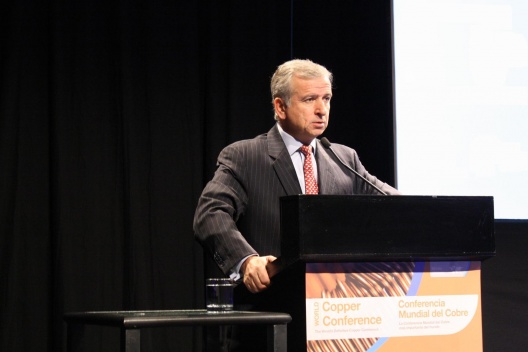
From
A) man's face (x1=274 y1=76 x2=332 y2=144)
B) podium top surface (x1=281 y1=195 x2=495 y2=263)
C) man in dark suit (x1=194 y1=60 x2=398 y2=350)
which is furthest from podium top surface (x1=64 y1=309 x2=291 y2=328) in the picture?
man's face (x1=274 y1=76 x2=332 y2=144)

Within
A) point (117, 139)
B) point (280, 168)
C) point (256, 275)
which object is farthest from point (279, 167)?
point (117, 139)

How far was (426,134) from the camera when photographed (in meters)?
4.27

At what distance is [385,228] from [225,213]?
27.4 inches

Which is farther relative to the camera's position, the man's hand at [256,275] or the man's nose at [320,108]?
the man's nose at [320,108]

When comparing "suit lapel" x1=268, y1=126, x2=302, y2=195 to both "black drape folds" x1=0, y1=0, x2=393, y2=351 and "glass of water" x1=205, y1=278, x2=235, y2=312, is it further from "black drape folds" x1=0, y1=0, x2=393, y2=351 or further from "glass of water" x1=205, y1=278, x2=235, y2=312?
"black drape folds" x1=0, y1=0, x2=393, y2=351

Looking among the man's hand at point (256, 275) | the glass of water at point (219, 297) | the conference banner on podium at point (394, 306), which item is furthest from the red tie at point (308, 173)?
the conference banner on podium at point (394, 306)

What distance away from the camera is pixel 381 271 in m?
1.98

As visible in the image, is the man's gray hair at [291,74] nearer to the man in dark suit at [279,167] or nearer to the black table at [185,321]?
the man in dark suit at [279,167]

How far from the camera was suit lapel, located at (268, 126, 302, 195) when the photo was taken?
280 cm

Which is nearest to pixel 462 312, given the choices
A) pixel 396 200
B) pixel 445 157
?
pixel 396 200

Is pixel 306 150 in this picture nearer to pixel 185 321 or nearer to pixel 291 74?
pixel 291 74

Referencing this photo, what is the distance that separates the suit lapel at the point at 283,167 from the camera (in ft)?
9.18

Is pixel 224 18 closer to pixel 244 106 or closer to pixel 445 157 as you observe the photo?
pixel 244 106

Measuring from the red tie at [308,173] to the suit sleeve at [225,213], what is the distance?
0.71 feet
